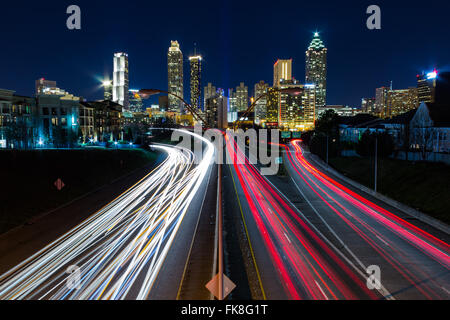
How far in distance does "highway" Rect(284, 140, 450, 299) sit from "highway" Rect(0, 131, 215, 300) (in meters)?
9.47

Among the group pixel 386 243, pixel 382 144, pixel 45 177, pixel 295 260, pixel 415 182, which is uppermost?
pixel 382 144

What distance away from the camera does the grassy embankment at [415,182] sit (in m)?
23.6

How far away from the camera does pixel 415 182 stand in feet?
97.3

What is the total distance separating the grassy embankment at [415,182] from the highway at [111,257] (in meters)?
19.4

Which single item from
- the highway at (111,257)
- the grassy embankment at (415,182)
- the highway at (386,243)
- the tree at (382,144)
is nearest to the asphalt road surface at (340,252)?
the highway at (386,243)

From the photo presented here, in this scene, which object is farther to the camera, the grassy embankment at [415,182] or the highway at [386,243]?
the grassy embankment at [415,182]

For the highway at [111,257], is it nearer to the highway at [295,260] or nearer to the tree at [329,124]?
the highway at [295,260]

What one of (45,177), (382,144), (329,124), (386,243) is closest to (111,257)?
(386,243)

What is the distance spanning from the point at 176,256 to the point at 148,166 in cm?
3805

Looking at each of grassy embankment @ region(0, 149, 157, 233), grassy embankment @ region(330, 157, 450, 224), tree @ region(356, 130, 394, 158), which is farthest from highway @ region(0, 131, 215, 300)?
tree @ region(356, 130, 394, 158)

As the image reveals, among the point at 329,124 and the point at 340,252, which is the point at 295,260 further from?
the point at 329,124

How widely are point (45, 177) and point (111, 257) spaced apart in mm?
19544
